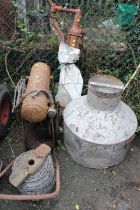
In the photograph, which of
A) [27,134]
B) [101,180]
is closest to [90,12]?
[27,134]

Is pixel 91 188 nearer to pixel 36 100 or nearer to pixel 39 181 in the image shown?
pixel 39 181

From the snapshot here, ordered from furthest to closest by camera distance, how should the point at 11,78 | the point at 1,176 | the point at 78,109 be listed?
1. the point at 11,78
2. the point at 78,109
3. the point at 1,176

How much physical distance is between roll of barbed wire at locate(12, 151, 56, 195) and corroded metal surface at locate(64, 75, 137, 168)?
53 centimetres

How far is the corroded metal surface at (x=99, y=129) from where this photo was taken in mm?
3963

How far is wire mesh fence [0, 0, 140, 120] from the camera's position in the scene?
17.1 feet

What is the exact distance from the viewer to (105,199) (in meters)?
3.92

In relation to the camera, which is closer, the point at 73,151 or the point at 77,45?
the point at 73,151

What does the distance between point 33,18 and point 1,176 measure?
2989 millimetres

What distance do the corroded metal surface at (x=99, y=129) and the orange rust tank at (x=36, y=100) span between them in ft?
1.26

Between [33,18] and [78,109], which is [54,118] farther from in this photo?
[33,18]

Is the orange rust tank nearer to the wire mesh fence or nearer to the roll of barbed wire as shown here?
the roll of barbed wire

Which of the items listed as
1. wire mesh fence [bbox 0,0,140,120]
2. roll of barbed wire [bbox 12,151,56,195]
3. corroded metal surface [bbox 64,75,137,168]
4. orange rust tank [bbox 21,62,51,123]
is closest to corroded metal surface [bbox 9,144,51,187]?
roll of barbed wire [bbox 12,151,56,195]

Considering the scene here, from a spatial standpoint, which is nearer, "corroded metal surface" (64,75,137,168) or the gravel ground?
the gravel ground

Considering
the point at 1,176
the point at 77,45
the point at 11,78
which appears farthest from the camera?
the point at 11,78
